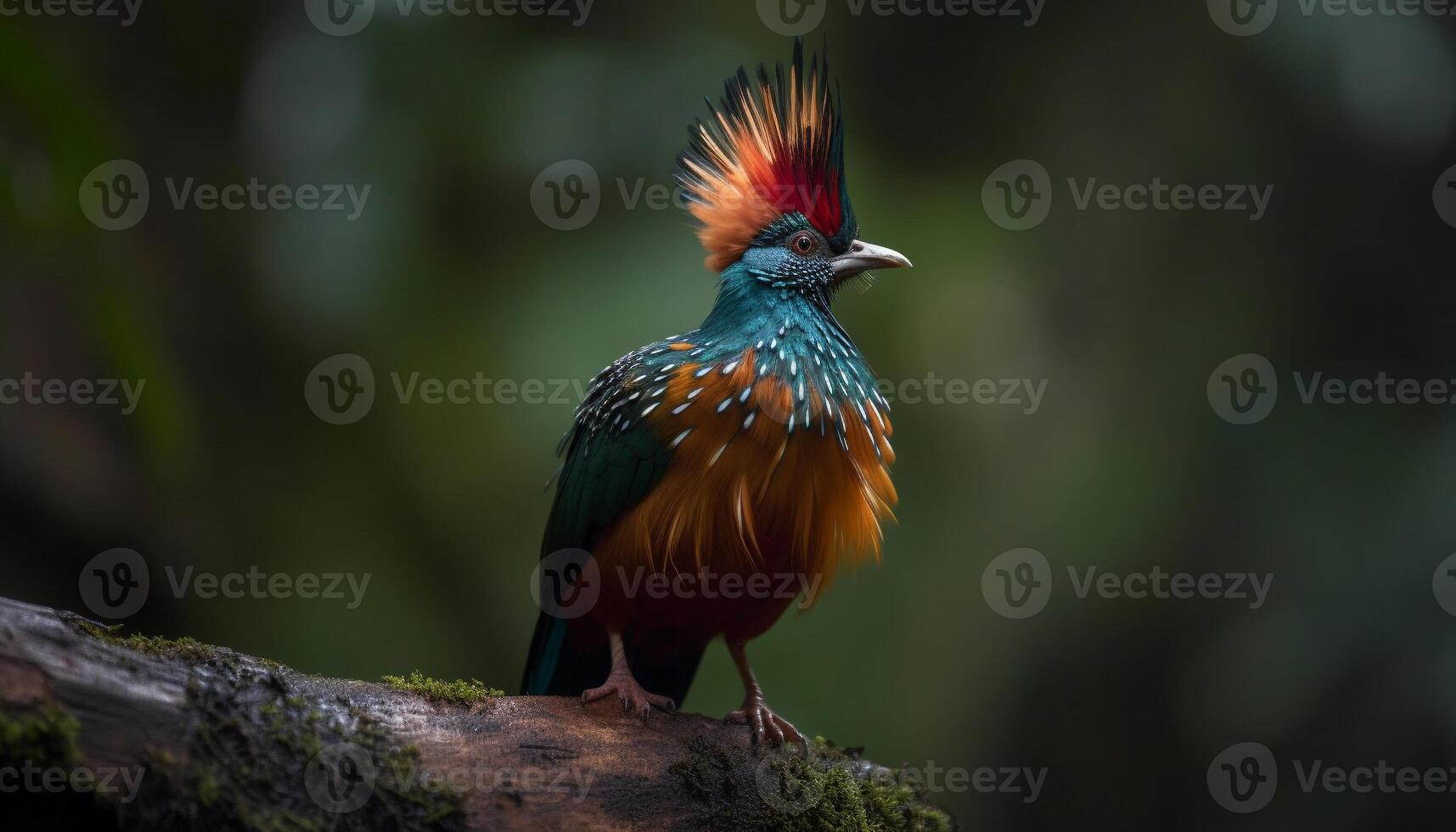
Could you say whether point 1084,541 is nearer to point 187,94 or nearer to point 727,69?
point 727,69

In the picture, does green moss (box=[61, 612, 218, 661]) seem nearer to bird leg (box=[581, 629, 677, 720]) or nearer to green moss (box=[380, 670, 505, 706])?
green moss (box=[380, 670, 505, 706])

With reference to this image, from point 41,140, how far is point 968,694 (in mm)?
5855

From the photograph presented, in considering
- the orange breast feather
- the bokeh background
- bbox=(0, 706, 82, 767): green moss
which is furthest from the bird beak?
bbox=(0, 706, 82, 767): green moss

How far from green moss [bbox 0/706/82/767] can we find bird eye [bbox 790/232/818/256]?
2792mm

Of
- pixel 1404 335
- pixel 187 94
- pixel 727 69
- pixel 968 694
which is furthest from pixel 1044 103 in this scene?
pixel 187 94

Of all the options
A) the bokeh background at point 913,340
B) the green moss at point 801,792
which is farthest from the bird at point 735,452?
the bokeh background at point 913,340

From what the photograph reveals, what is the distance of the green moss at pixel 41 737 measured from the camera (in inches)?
89.8

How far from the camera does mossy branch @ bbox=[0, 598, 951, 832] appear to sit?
7.86 feet

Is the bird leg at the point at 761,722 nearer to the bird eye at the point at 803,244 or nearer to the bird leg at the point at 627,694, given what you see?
the bird leg at the point at 627,694

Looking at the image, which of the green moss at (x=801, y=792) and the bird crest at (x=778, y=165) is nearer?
the green moss at (x=801, y=792)

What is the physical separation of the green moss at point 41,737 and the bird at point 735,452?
1.55 meters

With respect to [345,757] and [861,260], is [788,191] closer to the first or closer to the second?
[861,260]

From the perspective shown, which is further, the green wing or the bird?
the green wing

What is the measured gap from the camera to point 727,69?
6391 millimetres
